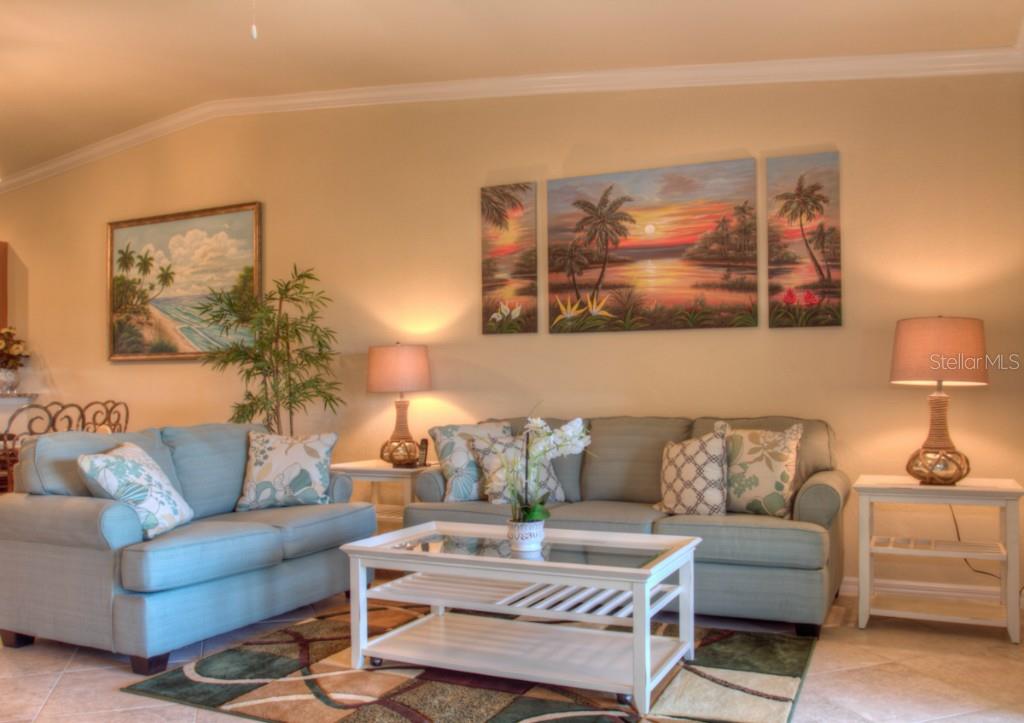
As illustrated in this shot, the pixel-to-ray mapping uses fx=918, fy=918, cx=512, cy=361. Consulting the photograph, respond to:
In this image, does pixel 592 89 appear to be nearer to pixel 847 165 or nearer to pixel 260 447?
pixel 847 165

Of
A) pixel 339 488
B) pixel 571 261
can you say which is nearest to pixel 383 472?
pixel 339 488

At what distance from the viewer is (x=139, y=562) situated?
3271 millimetres

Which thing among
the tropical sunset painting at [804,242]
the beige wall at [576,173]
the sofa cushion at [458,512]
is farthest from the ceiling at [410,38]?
the sofa cushion at [458,512]

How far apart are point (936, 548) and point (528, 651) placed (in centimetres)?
194

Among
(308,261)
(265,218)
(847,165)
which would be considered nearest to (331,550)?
(308,261)

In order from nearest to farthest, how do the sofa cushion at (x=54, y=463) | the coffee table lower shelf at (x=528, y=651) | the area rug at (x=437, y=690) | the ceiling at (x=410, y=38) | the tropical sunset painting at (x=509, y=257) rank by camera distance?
Result: the area rug at (x=437, y=690)
the coffee table lower shelf at (x=528, y=651)
the sofa cushion at (x=54, y=463)
the ceiling at (x=410, y=38)
the tropical sunset painting at (x=509, y=257)

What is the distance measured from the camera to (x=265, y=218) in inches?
241

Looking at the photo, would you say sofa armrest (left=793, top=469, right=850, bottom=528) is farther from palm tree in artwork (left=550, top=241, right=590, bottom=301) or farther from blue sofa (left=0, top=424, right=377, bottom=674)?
blue sofa (left=0, top=424, right=377, bottom=674)

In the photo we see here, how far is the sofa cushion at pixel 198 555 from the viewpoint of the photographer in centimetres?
329

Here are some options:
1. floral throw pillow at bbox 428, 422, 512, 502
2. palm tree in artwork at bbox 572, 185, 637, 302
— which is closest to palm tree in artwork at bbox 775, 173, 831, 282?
palm tree in artwork at bbox 572, 185, 637, 302

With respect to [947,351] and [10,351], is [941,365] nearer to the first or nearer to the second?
[947,351]

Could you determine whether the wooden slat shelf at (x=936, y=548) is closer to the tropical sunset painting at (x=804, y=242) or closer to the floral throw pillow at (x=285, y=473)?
the tropical sunset painting at (x=804, y=242)

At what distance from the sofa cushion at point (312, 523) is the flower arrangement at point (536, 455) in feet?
3.64

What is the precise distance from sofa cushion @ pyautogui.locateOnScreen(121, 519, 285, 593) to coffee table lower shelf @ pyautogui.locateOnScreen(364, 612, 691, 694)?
0.67 m
